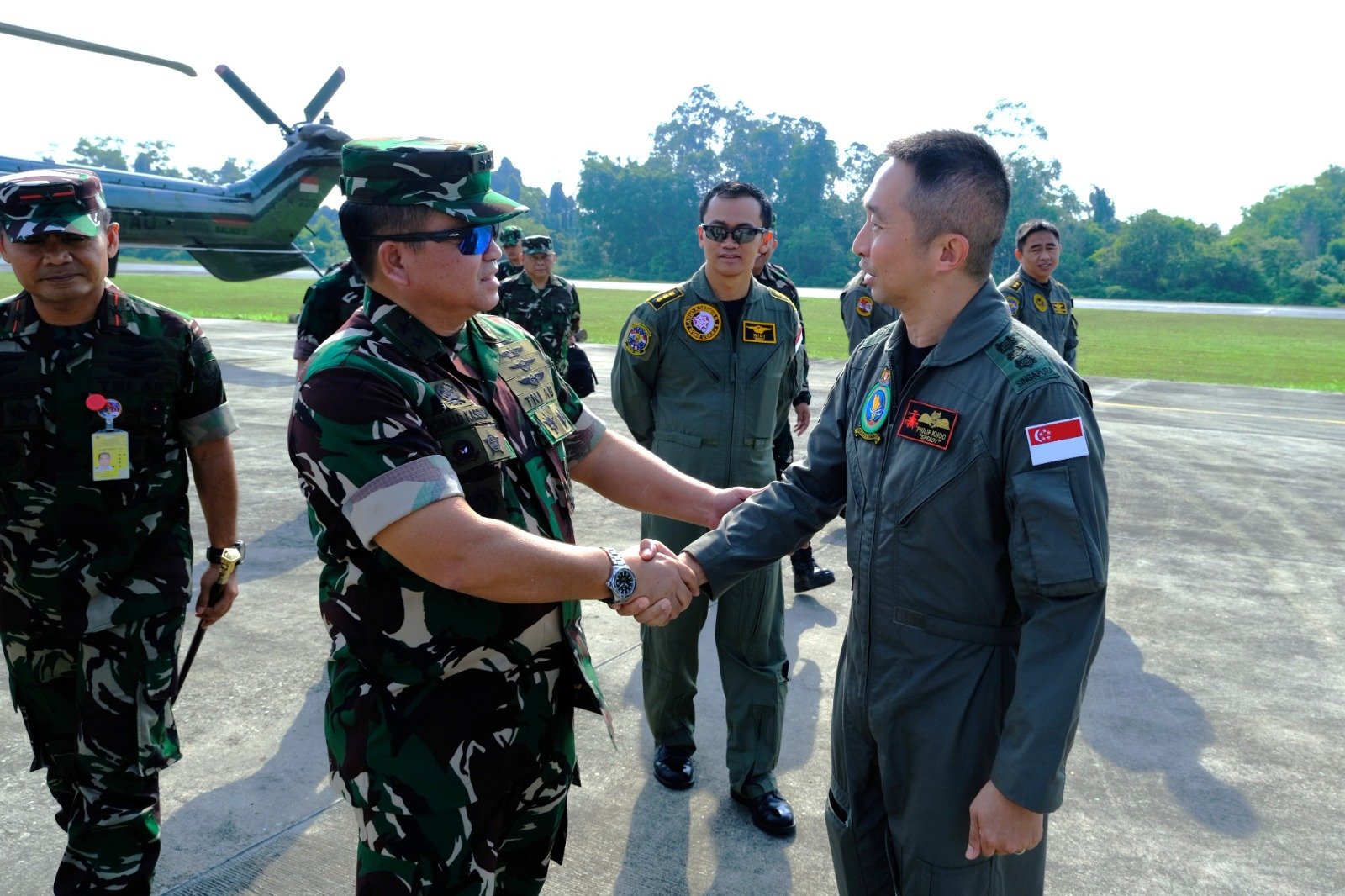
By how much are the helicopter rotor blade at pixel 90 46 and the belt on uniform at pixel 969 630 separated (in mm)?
12298

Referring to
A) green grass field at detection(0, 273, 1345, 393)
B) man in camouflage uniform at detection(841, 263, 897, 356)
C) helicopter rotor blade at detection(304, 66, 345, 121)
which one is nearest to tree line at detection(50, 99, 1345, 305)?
green grass field at detection(0, 273, 1345, 393)

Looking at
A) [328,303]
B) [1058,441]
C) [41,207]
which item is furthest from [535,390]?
[328,303]

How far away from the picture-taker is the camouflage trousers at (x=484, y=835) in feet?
7.08

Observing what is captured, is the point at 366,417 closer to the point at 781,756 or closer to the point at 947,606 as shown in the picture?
the point at 947,606

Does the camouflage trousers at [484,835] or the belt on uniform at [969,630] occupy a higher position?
the belt on uniform at [969,630]

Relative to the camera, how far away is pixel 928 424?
2178mm

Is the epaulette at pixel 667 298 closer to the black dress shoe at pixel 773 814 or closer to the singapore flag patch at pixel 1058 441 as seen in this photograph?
the black dress shoe at pixel 773 814

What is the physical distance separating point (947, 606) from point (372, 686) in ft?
4.07

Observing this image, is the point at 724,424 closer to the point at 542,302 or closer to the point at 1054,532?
the point at 1054,532

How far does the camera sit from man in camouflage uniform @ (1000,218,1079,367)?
827cm

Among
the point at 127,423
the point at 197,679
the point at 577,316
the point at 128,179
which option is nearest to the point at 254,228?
the point at 128,179

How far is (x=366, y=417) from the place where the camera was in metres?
2.04

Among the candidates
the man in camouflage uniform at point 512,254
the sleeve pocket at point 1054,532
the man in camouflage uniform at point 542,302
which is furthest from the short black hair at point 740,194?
the man in camouflage uniform at point 512,254

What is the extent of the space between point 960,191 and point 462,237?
1085 millimetres
